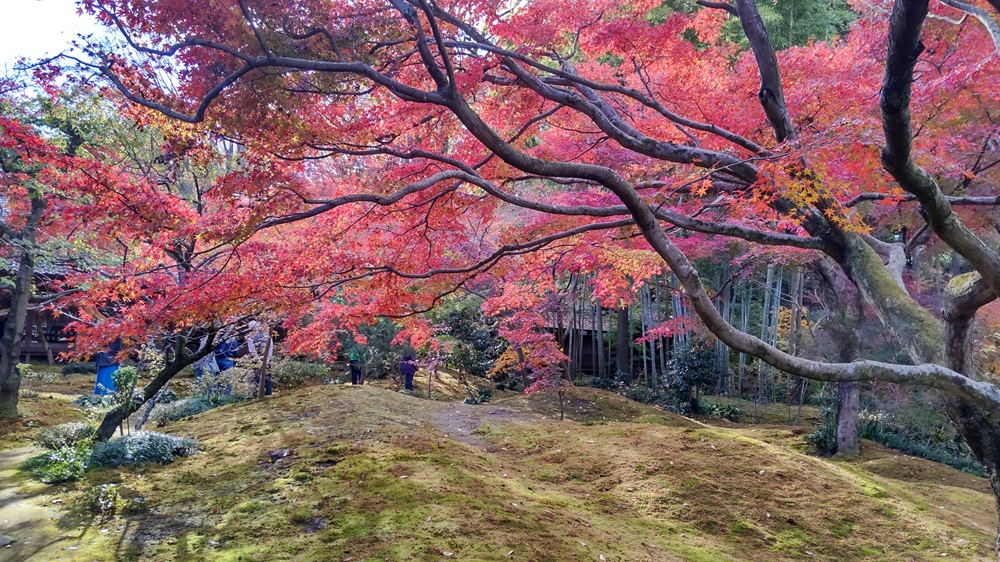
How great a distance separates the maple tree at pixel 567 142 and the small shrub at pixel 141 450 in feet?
4.29

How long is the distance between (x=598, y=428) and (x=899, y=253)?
388 centimetres

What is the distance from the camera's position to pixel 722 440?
641 cm

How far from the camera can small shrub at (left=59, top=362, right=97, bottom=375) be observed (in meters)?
12.7

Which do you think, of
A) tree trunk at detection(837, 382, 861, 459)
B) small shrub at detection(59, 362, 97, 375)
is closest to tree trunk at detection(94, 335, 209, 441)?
tree trunk at detection(837, 382, 861, 459)

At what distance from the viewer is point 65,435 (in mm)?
5777

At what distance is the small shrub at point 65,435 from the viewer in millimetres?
5617

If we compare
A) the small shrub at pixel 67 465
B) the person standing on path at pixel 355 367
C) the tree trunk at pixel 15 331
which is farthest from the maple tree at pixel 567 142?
the person standing on path at pixel 355 367

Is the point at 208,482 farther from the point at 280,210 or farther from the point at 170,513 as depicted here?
the point at 280,210

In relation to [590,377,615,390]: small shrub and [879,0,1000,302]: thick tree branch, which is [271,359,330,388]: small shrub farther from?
[879,0,1000,302]: thick tree branch

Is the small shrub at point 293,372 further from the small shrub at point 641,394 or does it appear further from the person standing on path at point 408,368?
the small shrub at point 641,394

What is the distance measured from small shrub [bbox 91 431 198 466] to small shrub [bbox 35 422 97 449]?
12.4 inches

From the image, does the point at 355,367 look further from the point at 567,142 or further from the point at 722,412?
the point at 722,412

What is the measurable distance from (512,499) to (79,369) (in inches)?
504

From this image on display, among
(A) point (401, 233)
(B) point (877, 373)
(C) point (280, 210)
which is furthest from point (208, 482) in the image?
(B) point (877, 373)
